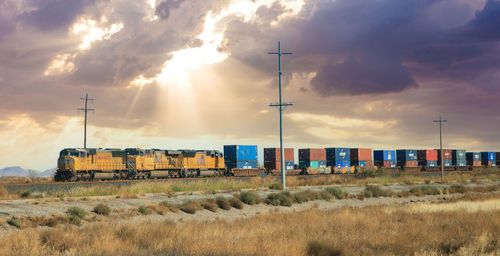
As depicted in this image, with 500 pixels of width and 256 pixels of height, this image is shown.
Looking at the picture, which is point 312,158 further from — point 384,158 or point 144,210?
point 144,210

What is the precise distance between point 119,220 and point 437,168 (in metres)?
87.6

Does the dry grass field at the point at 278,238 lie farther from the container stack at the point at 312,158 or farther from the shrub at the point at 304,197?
the container stack at the point at 312,158

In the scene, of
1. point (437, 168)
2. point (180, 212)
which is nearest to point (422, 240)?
point (180, 212)

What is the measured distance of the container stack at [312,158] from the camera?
78.1 m

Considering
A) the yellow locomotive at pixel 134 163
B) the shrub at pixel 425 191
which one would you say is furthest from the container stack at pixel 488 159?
the shrub at pixel 425 191

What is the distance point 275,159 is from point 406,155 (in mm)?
31631

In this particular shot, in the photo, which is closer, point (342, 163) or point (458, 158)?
point (342, 163)

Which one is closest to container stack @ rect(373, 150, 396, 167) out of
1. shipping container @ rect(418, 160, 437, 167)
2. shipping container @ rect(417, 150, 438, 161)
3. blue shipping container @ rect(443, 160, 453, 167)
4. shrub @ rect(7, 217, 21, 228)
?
shipping container @ rect(417, 150, 438, 161)

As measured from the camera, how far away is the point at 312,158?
7838 centimetres

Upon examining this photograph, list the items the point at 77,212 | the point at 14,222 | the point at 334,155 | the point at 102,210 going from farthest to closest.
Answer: the point at 334,155
the point at 102,210
the point at 77,212
the point at 14,222

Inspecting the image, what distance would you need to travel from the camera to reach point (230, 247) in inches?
547

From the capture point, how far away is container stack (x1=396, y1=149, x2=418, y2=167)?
93.1 meters

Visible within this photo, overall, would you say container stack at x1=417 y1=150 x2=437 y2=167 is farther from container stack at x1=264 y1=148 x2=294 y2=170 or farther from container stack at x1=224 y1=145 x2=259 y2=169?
container stack at x1=224 y1=145 x2=259 y2=169

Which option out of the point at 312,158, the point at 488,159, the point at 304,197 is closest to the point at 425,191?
the point at 304,197
